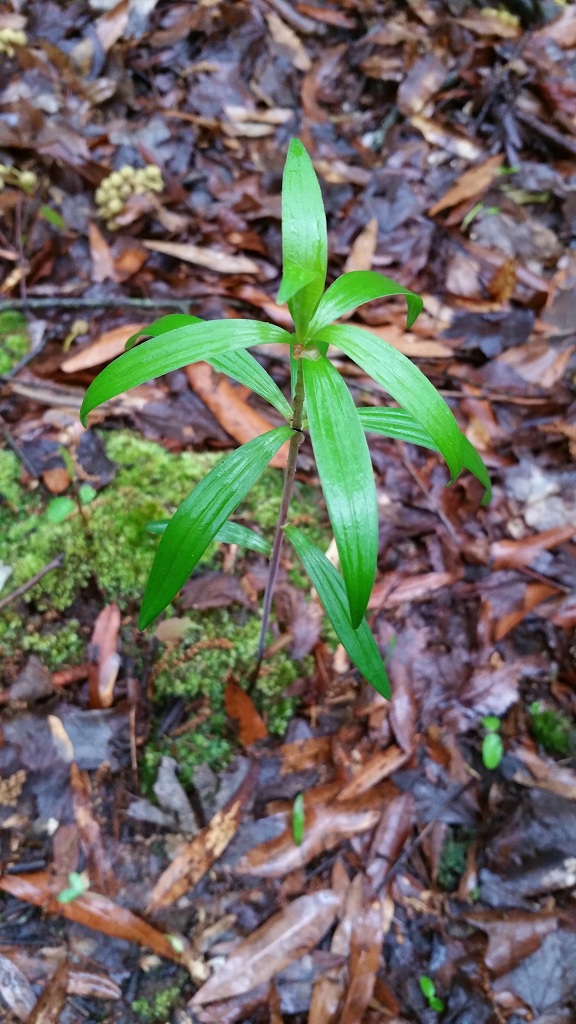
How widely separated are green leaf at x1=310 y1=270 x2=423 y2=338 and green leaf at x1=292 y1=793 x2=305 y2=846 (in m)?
1.61

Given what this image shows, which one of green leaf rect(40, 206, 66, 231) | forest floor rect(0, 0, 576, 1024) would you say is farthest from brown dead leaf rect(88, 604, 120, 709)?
green leaf rect(40, 206, 66, 231)

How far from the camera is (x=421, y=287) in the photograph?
306cm

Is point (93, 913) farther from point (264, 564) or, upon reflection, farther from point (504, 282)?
point (504, 282)

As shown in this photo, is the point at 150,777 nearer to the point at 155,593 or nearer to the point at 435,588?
the point at 155,593

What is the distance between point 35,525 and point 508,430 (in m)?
2.07

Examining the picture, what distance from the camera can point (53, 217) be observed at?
9.44 ft

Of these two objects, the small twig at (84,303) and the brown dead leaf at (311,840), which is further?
the small twig at (84,303)

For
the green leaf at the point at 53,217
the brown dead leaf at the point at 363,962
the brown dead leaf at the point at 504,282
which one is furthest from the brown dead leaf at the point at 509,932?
the green leaf at the point at 53,217

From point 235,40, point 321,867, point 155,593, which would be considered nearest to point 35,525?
point 155,593

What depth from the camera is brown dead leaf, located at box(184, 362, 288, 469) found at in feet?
8.24

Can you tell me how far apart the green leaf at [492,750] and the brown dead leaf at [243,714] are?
0.80 metres

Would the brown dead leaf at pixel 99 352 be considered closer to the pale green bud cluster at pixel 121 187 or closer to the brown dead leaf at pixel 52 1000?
the pale green bud cluster at pixel 121 187

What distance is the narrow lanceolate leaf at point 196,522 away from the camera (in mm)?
1167

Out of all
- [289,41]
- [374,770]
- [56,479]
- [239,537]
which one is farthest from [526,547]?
[289,41]
